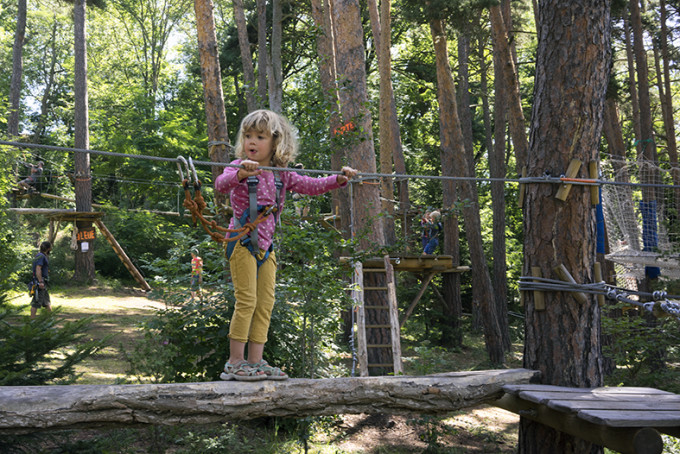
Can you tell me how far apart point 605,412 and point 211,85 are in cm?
695

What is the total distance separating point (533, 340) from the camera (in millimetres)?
3986

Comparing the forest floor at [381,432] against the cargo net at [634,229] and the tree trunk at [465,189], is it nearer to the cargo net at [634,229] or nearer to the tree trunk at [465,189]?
the cargo net at [634,229]

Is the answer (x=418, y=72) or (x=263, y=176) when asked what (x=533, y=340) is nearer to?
(x=263, y=176)

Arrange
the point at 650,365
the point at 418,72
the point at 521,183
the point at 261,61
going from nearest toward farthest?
the point at 521,183 < the point at 650,365 < the point at 261,61 < the point at 418,72

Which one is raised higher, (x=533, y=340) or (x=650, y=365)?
(x=533, y=340)

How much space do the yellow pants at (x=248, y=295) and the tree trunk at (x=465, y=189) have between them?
1016 centimetres

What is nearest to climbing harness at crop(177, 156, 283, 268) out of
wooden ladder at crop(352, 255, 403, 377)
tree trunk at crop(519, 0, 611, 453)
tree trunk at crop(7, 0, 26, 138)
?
tree trunk at crop(519, 0, 611, 453)

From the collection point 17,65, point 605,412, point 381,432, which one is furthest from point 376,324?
point 17,65

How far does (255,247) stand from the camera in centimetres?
362

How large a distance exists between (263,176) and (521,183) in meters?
1.78

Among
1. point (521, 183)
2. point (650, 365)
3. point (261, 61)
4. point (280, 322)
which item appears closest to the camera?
point (521, 183)

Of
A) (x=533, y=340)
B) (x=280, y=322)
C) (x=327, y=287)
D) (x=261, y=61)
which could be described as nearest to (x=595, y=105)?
(x=533, y=340)

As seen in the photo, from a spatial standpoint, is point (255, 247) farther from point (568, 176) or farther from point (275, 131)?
point (568, 176)

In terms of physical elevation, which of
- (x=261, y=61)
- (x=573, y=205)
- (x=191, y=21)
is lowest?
(x=573, y=205)
